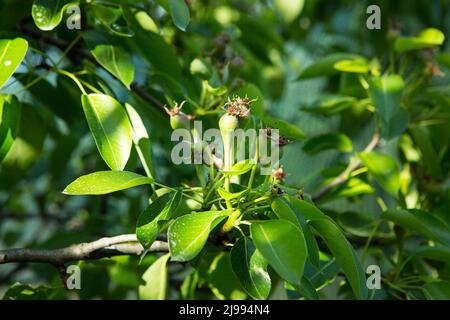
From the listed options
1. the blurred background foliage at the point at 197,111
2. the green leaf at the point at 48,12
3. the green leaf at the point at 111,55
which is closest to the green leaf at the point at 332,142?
the blurred background foliage at the point at 197,111

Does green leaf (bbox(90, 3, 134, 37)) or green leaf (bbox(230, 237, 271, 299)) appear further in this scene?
green leaf (bbox(90, 3, 134, 37))

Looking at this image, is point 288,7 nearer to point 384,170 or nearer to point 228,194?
point 384,170

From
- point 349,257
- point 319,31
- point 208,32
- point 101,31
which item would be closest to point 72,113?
point 101,31

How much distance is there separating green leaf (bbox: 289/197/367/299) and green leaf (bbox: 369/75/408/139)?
0.32 metres

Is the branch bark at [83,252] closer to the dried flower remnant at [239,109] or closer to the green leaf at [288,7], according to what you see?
the dried flower remnant at [239,109]

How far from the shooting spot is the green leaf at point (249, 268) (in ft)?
2.38

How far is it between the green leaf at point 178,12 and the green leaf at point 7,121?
0.23m

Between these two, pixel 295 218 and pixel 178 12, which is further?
pixel 178 12

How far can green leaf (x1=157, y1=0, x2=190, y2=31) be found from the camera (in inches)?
32.6

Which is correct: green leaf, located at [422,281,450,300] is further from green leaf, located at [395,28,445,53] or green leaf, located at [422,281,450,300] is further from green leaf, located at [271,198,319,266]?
green leaf, located at [395,28,445,53]

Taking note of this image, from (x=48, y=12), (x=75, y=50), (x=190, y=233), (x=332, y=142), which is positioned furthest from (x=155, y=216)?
(x=332, y=142)

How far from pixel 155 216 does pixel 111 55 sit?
0.29 m

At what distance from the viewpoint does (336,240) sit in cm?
74

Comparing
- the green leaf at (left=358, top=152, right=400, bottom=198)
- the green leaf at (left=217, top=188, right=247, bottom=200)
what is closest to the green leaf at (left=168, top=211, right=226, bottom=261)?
the green leaf at (left=217, top=188, right=247, bottom=200)
